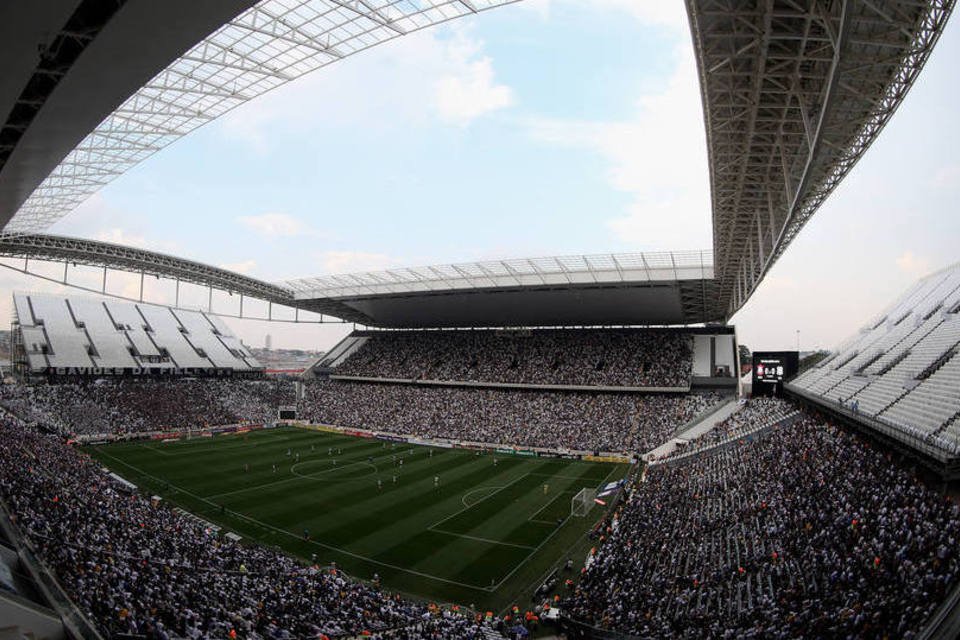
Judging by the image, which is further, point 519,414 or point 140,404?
point 140,404

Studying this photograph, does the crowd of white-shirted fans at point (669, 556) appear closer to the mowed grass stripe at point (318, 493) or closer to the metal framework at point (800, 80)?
the mowed grass stripe at point (318, 493)

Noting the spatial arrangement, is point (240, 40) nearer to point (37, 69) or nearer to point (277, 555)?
point (37, 69)

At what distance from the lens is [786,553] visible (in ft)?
53.4

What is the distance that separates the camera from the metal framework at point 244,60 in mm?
14891

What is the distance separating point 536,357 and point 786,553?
4441cm

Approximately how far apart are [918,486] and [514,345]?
49.3 m

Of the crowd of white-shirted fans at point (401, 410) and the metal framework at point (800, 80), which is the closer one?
the metal framework at point (800, 80)

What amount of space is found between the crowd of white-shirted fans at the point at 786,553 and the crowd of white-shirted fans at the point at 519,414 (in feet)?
61.8

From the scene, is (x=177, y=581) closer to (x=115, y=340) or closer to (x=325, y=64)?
(x=325, y=64)

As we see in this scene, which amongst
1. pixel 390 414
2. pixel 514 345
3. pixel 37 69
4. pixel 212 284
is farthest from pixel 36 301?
pixel 37 69

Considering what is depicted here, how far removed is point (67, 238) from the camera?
4428cm

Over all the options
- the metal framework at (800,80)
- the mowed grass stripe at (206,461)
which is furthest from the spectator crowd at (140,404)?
the metal framework at (800,80)

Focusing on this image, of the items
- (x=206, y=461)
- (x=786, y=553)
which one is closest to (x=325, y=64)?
(x=786, y=553)

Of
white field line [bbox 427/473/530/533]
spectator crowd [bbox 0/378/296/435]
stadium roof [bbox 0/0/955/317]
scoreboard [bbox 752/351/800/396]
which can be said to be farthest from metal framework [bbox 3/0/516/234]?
scoreboard [bbox 752/351/800/396]
